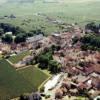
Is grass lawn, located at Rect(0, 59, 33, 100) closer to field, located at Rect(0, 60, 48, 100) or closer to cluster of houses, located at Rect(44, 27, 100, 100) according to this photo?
Answer: field, located at Rect(0, 60, 48, 100)

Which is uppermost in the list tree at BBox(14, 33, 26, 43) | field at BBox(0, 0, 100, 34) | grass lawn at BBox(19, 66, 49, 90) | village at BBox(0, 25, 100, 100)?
village at BBox(0, 25, 100, 100)

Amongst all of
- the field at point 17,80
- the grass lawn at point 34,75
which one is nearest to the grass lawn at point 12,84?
the field at point 17,80

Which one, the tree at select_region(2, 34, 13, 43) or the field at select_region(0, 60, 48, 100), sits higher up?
the field at select_region(0, 60, 48, 100)

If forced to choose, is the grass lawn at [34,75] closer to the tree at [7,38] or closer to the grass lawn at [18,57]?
the grass lawn at [18,57]

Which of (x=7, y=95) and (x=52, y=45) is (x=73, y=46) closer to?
(x=52, y=45)

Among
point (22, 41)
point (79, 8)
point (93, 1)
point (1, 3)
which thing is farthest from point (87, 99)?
point (1, 3)

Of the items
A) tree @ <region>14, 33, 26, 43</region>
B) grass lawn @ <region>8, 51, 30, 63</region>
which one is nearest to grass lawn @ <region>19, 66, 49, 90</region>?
grass lawn @ <region>8, 51, 30, 63</region>

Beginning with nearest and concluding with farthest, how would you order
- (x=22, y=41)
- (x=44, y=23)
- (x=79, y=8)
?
(x=22, y=41) < (x=44, y=23) < (x=79, y=8)

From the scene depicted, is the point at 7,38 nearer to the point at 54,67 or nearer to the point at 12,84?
the point at 54,67
